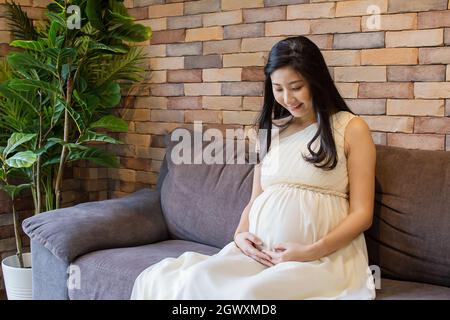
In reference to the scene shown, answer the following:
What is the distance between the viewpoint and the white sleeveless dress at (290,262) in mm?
1560

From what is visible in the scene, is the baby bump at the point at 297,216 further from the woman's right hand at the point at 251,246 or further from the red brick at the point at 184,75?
the red brick at the point at 184,75

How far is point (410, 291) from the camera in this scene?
1.72m

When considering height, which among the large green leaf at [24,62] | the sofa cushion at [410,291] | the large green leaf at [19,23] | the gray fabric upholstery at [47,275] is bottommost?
the gray fabric upholstery at [47,275]

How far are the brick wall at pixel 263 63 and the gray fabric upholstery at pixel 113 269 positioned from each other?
87 centimetres

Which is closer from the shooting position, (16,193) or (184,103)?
(16,193)

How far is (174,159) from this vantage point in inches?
100.0

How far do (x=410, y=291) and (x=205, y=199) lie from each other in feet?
3.11

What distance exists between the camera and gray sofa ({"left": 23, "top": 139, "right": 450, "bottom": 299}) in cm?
181

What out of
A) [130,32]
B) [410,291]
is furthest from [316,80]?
[130,32]

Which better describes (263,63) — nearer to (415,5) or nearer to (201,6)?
(201,6)

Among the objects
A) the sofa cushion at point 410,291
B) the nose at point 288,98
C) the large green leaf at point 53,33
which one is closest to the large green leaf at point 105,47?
the large green leaf at point 53,33

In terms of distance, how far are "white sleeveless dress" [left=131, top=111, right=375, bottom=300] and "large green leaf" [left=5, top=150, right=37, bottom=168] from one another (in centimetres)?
84
